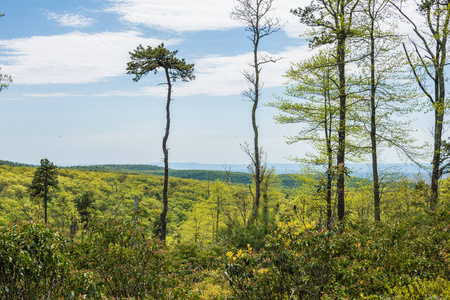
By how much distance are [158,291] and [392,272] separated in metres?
3.83

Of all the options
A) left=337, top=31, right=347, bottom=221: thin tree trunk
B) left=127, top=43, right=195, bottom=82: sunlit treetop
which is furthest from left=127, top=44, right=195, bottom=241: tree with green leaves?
left=337, top=31, right=347, bottom=221: thin tree trunk

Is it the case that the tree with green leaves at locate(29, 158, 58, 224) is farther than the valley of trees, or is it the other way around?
the tree with green leaves at locate(29, 158, 58, 224)

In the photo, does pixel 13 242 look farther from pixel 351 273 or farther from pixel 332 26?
pixel 332 26

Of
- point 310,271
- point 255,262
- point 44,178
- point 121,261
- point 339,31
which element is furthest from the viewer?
point 44,178

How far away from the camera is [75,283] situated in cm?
403

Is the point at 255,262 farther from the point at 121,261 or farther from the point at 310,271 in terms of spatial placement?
the point at 121,261

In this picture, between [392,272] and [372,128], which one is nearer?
[392,272]

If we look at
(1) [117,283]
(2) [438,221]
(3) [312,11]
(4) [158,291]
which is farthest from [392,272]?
(3) [312,11]

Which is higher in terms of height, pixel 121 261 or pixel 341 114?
pixel 341 114

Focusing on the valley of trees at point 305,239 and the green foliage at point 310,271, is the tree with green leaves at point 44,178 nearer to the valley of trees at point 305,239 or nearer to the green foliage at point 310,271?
the valley of trees at point 305,239

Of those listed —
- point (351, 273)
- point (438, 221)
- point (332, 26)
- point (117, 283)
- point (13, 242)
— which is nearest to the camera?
point (13, 242)

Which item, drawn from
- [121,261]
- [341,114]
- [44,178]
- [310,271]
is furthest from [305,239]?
[44,178]

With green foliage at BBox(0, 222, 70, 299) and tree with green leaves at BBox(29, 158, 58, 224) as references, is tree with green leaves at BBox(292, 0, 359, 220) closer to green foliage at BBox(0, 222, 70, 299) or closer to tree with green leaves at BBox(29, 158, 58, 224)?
green foliage at BBox(0, 222, 70, 299)

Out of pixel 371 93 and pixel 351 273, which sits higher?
pixel 371 93
